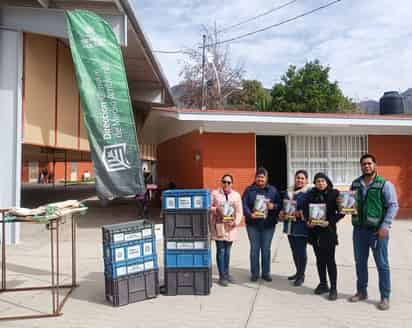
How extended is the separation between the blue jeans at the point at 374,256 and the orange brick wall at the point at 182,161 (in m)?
5.86

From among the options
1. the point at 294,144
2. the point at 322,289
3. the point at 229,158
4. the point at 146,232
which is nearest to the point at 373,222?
the point at 322,289

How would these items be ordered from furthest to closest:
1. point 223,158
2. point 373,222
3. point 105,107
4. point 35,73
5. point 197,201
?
point 223,158 → point 35,73 → point 105,107 → point 197,201 → point 373,222

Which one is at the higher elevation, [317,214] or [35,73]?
[35,73]

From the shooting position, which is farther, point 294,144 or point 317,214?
point 294,144

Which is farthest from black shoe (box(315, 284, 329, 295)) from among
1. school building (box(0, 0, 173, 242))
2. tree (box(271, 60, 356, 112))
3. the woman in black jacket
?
tree (box(271, 60, 356, 112))

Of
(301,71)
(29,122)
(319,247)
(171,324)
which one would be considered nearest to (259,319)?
(171,324)

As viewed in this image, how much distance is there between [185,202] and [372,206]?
2253mm

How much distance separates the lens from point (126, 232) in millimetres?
4734

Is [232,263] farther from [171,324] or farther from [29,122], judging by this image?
[29,122]

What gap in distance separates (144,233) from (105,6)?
17.4 feet

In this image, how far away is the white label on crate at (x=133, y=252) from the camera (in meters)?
4.72

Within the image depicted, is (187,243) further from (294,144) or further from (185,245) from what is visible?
(294,144)

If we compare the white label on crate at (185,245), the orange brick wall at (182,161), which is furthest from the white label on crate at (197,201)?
the orange brick wall at (182,161)

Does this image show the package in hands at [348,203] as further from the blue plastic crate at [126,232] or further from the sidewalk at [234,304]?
the blue plastic crate at [126,232]
